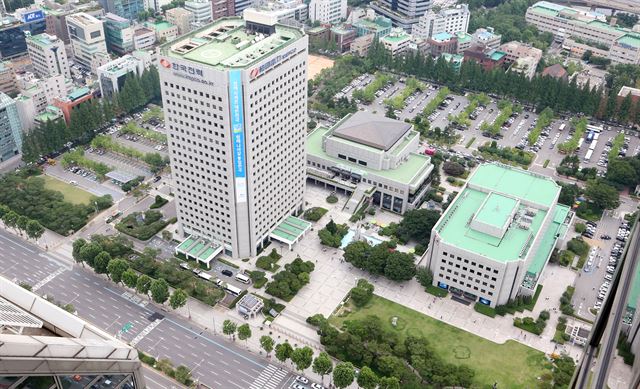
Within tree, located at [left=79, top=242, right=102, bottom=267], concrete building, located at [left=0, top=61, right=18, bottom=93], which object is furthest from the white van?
concrete building, located at [left=0, top=61, right=18, bottom=93]

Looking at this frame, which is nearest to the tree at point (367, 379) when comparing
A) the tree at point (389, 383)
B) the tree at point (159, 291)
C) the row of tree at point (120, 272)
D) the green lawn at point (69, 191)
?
the tree at point (389, 383)

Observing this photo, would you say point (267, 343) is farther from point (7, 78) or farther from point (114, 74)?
point (7, 78)

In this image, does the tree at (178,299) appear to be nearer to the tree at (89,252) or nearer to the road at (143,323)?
the road at (143,323)

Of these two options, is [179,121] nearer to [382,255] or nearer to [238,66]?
[238,66]

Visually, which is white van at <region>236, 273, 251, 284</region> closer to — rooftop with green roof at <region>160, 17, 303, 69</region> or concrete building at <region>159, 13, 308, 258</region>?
concrete building at <region>159, 13, 308, 258</region>

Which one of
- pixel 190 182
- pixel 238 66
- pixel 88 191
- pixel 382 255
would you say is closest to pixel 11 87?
pixel 88 191

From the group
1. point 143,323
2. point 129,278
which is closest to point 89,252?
point 129,278

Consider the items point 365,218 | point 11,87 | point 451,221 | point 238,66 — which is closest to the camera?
point 238,66

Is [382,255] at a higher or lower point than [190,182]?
lower
